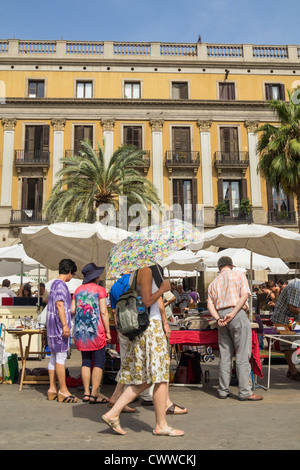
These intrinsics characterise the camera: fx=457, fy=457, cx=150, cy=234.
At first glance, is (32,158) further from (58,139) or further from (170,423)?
(170,423)

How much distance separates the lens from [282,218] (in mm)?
28859

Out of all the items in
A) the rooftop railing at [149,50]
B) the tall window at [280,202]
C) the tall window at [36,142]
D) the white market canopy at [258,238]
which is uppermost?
the rooftop railing at [149,50]

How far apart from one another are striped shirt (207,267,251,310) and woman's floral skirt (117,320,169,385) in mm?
1908

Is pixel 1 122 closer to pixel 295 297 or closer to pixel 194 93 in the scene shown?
pixel 194 93

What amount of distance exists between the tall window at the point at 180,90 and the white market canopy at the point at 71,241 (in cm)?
2259

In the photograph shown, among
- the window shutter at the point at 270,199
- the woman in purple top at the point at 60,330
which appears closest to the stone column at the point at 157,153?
the window shutter at the point at 270,199

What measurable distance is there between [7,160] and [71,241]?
21.9 m

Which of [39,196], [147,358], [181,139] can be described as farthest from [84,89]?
[147,358]

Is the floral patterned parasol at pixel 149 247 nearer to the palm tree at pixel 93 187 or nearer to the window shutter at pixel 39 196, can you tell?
the palm tree at pixel 93 187

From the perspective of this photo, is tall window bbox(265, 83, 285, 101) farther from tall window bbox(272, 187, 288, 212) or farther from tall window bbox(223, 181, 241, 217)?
tall window bbox(272, 187, 288, 212)

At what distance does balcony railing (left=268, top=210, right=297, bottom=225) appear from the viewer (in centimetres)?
2882

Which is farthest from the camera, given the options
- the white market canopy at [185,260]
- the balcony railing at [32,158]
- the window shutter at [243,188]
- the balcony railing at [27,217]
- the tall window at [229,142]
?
the tall window at [229,142]

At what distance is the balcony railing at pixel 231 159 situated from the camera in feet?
95.9

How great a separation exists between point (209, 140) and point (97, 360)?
25611mm
